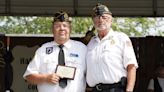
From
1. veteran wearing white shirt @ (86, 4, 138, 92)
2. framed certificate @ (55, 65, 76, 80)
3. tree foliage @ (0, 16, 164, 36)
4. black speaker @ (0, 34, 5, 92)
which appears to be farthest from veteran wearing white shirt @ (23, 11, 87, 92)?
tree foliage @ (0, 16, 164, 36)

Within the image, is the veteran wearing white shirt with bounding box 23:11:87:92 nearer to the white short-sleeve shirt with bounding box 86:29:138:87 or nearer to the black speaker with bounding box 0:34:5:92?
the white short-sleeve shirt with bounding box 86:29:138:87

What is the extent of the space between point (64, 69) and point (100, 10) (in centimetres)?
54

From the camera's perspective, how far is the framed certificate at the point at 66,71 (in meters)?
3.27

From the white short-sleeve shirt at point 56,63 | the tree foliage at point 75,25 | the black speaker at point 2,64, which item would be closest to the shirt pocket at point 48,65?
the white short-sleeve shirt at point 56,63

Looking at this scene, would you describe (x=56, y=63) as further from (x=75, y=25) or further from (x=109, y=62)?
(x=75, y=25)

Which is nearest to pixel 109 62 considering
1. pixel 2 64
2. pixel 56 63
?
pixel 56 63

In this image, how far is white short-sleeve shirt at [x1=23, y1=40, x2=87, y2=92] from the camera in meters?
3.31

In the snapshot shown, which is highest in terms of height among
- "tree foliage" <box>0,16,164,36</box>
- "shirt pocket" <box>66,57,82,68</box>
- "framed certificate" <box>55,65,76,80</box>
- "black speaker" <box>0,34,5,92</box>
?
"shirt pocket" <box>66,57,82,68</box>

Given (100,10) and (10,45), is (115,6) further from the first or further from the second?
(100,10)

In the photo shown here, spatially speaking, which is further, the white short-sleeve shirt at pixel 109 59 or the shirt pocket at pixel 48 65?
the shirt pocket at pixel 48 65

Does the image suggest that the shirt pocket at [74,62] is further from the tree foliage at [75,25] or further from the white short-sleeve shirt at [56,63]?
the tree foliage at [75,25]

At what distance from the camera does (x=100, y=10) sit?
3250 mm

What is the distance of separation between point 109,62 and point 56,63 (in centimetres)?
42

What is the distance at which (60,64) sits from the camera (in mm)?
3309
